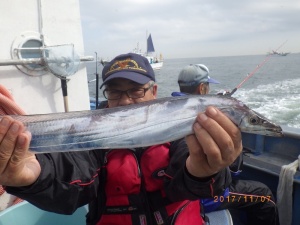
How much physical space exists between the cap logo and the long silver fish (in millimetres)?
852

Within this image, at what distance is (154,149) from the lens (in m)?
2.57

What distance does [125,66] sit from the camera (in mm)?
2746

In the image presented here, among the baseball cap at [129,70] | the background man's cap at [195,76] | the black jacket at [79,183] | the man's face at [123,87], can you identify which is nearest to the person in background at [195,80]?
the background man's cap at [195,76]

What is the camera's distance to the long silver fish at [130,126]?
189 centimetres

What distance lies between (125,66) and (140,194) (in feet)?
4.02

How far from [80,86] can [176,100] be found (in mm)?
3392

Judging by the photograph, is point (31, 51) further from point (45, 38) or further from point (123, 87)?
point (123, 87)

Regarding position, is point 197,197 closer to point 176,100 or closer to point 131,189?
point 131,189

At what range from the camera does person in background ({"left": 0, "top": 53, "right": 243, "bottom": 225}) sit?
1.85m

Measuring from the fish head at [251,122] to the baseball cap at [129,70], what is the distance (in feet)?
3.35
